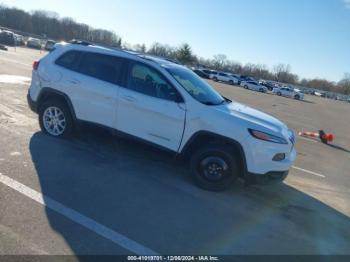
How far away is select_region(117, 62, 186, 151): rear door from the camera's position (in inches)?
230

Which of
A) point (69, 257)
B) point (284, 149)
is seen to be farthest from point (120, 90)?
point (69, 257)

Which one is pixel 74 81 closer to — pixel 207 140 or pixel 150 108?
pixel 150 108

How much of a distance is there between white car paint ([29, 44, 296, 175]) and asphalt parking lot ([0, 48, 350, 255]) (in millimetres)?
412

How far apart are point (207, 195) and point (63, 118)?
3074 mm

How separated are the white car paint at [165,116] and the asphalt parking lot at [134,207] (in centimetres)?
41

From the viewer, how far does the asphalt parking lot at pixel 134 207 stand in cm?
392

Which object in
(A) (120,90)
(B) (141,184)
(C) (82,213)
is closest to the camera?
(C) (82,213)

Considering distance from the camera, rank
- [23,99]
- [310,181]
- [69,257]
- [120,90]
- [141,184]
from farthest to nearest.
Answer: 1. [23,99]
2. [310,181]
3. [120,90]
4. [141,184]
5. [69,257]

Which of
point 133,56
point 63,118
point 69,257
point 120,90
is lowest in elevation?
point 69,257

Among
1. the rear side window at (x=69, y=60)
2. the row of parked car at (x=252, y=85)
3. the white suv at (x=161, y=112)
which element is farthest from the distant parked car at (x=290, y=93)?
the rear side window at (x=69, y=60)

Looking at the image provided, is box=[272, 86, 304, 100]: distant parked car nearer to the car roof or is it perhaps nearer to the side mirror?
the car roof

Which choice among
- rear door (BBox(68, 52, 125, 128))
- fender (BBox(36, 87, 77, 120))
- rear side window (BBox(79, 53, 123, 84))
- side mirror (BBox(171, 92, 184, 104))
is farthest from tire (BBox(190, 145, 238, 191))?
fender (BBox(36, 87, 77, 120))

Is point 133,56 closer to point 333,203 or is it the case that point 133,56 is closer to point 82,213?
point 82,213

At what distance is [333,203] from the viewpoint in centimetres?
636
